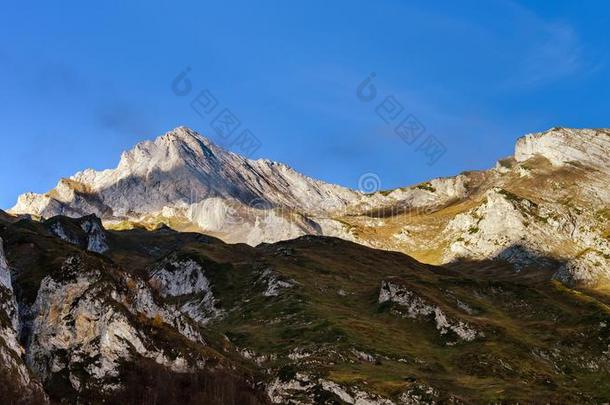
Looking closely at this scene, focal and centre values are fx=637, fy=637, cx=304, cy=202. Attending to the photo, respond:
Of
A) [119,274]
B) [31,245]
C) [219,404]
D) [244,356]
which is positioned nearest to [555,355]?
[244,356]

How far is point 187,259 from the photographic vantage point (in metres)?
198

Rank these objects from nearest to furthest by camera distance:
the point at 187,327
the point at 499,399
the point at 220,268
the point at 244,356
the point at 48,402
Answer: the point at 48,402 < the point at 499,399 < the point at 187,327 < the point at 244,356 < the point at 220,268

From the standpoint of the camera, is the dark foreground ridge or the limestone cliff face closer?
the limestone cliff face

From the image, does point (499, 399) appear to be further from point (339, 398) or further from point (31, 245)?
point (31, 245)

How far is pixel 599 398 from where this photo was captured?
10762cm

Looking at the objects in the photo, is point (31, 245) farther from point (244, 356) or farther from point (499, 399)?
point (499, 399)

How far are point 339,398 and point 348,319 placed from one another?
45852 millimetres

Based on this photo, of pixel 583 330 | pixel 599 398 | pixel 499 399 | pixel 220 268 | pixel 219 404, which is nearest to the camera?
pixel 219 404

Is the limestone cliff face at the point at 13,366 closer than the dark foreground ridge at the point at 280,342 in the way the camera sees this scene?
Yes

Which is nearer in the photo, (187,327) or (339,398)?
(339,398)

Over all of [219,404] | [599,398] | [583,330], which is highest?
[219,404]

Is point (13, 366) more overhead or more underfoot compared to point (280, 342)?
more overhead

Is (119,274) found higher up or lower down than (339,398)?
higher up

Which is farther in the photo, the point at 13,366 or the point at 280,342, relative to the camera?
the point at 280,342
